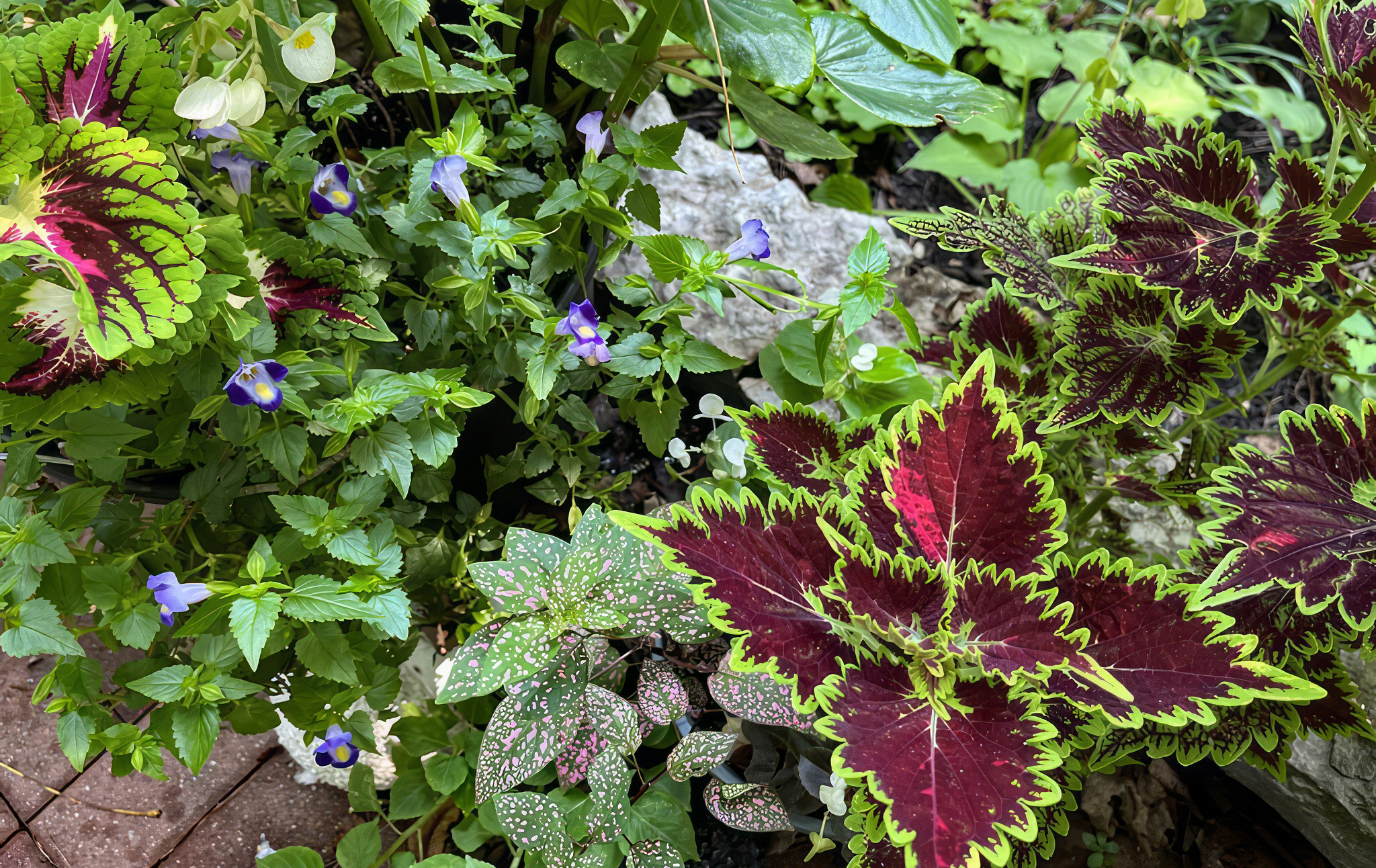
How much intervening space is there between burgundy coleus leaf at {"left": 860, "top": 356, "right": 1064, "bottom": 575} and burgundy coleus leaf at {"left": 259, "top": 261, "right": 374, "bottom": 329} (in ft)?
2.14

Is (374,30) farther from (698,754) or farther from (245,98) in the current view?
(698,754)

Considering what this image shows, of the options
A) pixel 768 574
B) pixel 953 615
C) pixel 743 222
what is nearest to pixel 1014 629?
pixel 953 615

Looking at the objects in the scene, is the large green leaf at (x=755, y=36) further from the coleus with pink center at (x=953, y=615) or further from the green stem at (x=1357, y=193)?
the green stem at (x=1357, y=193)

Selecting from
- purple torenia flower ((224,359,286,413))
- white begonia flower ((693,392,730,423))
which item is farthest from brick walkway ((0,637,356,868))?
white begonia flower ((693,392,730,423))

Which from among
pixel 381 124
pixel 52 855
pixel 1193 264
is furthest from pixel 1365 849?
pixel 52 855

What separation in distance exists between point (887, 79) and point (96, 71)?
953 millimetres

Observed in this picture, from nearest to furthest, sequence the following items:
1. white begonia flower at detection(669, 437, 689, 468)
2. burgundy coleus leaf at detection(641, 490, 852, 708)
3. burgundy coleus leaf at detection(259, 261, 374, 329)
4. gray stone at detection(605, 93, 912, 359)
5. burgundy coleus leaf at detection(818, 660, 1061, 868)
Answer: burgundy coleus leaf at detection(818, 660, 1061, 868), burgundy coleus leaf at detection(641, 490, 852, 708), burgundy coleus leaf at detection(259, 261, 374, 329), white begonia flower at detection(669, 437, 689, 468), gray stone at detection(605, 93, 912, 359)

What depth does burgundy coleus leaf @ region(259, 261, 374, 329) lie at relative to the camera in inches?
37.2

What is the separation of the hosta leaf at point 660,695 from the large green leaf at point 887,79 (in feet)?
2.58

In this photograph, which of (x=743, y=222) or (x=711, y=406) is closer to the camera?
(x=711, y=406)

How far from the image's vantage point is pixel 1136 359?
100 centimetres

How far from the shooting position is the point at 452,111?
1.27 meters

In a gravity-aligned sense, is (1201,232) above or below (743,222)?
above

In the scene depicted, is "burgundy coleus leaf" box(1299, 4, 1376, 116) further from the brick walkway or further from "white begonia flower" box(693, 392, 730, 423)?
the brick walkway
